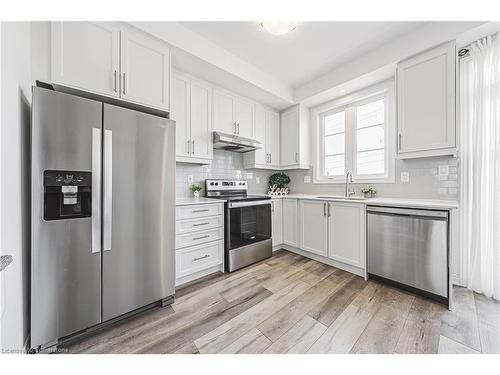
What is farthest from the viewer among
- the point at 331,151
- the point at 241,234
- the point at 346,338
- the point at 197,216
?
the point at 331,151

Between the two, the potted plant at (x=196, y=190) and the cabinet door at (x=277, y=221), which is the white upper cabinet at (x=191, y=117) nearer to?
the potted plant at (x=196, y=190)

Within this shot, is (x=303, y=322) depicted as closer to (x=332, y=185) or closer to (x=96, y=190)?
(x=96, y=190)

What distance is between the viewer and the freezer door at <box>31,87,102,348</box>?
119cm

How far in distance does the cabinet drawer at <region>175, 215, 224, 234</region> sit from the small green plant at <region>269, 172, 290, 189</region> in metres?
1.59

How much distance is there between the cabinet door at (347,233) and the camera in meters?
2.26

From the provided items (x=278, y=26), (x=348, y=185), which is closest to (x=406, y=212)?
(x=348, y=185)

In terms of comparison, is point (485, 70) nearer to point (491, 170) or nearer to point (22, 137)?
point (491, 170)

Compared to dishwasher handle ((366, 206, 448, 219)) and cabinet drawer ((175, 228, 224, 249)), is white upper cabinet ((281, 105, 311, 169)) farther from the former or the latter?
cabinet drawer ((175, 228, 224, 249))

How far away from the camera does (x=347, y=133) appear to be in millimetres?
3059

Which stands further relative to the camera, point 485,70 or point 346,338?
point 485,70
